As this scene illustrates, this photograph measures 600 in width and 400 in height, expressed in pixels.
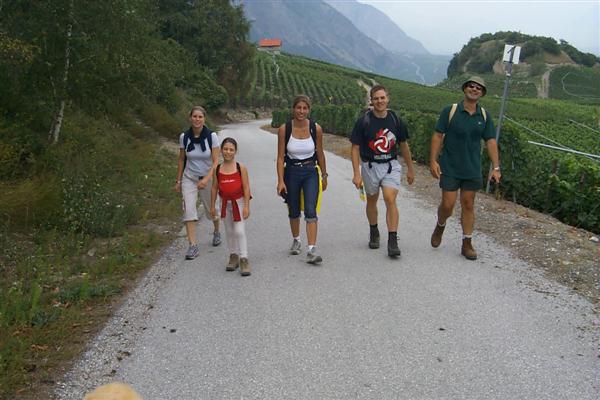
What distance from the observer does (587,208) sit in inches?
344

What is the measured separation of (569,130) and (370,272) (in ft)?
138

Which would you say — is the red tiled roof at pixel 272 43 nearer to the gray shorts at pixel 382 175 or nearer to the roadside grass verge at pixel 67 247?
the roadside grass verge at pixel 67 247

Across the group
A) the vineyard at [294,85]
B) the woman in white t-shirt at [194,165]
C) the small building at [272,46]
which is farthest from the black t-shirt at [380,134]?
the small building at [272,46]

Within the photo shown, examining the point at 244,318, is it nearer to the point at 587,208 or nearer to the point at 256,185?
the point at 587,208

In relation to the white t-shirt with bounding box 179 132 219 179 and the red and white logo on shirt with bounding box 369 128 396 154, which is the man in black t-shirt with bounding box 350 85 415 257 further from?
the white t-shirt with bounding box 179 132 219 179

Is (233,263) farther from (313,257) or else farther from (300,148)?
(300,148)

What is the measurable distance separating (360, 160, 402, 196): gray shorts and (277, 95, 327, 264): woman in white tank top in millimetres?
597

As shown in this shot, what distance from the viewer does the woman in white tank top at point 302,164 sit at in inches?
238

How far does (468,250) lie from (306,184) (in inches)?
81.7

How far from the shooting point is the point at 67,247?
6359mm

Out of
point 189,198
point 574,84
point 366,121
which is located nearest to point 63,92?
point 189,198

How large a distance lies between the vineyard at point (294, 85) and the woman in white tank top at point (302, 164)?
66.2 metres

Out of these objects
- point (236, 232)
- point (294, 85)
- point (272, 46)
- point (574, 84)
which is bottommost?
point (236, 232)

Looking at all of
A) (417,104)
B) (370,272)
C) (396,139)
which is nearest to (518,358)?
(370,272)
